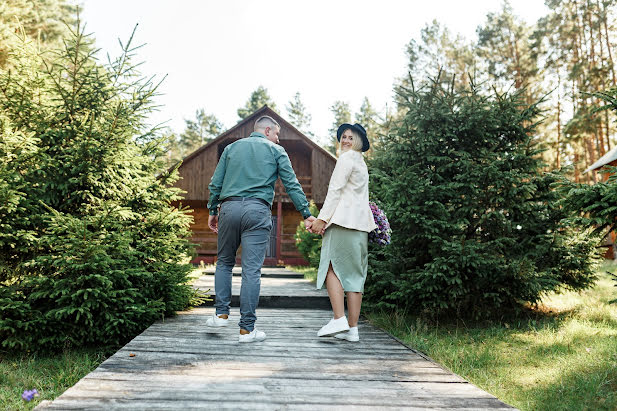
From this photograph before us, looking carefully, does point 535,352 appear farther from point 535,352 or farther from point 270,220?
point 270,220

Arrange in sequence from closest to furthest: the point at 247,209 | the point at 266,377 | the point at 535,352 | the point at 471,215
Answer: the point at 266,377, the point at 247,209, the point at 535,352, the point at 471,215

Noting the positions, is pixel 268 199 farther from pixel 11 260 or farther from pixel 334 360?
pixel 11 260

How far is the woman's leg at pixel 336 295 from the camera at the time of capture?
3.78 m

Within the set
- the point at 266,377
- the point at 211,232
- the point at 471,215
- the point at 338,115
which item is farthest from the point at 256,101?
the point at 266,377

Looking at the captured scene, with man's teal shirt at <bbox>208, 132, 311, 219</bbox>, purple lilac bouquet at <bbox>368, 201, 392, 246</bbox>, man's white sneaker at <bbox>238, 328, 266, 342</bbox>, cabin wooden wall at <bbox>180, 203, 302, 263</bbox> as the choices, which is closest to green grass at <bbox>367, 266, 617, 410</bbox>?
purple lilac bouquet at <bbox>368, 201, 392, 246</bbox>

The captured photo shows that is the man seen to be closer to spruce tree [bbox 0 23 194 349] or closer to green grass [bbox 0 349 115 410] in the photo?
spruce tree [bbox 0 23 194 349]

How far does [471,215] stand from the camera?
17.9 feet

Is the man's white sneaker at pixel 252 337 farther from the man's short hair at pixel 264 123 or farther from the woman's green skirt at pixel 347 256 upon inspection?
the man's short hair at pixel 264 123

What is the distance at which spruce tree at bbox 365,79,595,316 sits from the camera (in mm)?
5156

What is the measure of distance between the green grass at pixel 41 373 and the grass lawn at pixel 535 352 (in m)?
3.18

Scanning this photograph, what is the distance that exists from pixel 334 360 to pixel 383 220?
65.4 inches

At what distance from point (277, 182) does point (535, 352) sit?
15.4 metres

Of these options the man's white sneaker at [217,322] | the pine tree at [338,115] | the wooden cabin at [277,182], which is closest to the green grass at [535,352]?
the man's white sneaker at [217,322]

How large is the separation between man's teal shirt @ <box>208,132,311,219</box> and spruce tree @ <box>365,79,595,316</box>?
77.2 inches
